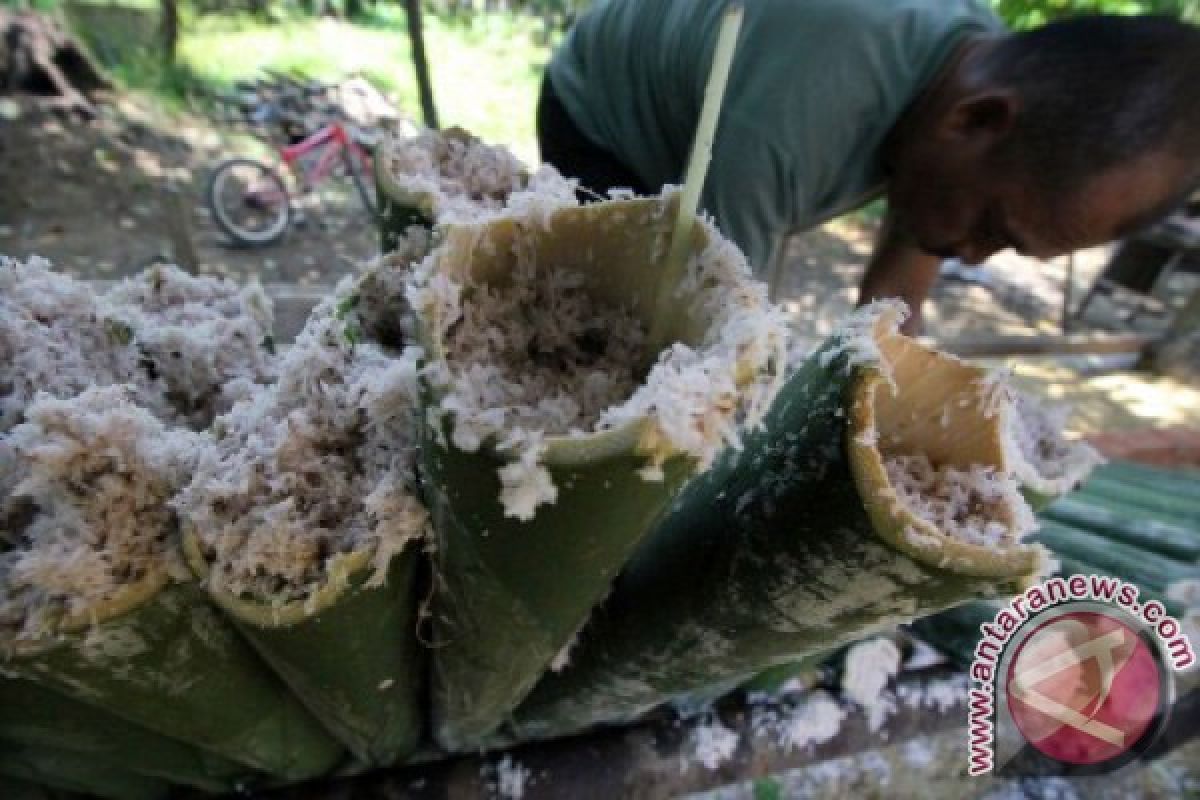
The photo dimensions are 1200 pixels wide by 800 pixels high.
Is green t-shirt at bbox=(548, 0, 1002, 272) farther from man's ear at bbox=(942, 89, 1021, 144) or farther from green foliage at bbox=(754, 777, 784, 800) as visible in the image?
green foliage at bbox=(754, 777, 784, 800)

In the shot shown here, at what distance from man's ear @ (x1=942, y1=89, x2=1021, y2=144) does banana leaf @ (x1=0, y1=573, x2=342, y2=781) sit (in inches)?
53.1

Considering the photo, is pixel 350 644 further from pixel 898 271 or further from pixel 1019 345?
pixel 1019 345

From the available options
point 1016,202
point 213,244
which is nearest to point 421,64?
point 1016,202

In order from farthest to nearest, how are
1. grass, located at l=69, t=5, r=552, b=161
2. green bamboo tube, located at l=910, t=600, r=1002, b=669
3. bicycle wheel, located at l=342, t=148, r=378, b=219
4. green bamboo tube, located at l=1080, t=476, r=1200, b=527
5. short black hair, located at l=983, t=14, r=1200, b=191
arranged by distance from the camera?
grass, located at l=69, t=5, r=552, b=161, bicycle wheel, located at l=342, t=148, r=378, b=219, green bamboo tube, located at l=1080, t=476, r=1200, b=527, green bamboo tube, located at l=910, t=600, r=1002, b=669, short black hair, located at l=983, t=14, r=1200, b=191

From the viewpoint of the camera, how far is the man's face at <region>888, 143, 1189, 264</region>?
4.20ft

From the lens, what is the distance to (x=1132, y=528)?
1.77 m

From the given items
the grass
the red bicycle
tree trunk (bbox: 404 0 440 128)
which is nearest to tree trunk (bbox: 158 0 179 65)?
the grass

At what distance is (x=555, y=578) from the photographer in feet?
1.87

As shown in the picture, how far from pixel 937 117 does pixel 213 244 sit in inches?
190

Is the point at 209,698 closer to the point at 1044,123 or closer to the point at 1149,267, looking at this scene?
the point at 1044,123

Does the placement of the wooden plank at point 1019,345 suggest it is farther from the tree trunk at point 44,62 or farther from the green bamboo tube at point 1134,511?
the tree trunk at point 44,62

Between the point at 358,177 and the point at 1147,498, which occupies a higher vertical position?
the point at 1147,498

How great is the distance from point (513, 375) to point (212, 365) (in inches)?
17.0

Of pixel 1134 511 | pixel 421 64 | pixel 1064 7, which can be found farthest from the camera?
pixel 1064 7
